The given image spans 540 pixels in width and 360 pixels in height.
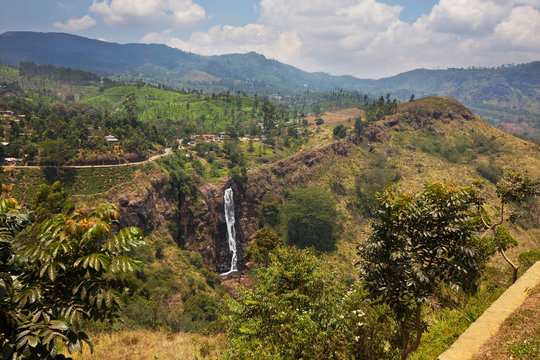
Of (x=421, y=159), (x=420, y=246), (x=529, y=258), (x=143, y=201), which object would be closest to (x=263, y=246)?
(x=529, y=258)

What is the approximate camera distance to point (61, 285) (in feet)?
17.9

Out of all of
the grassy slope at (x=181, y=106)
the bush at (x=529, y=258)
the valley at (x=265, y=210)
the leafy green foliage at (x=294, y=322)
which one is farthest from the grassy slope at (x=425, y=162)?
the grassy slope at (x=181, y=106)

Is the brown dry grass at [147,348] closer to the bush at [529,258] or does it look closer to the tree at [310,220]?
the bush at [529,258]

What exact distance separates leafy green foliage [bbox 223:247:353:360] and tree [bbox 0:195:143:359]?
18.8 feet

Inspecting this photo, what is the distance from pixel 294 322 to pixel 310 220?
66.8 meters

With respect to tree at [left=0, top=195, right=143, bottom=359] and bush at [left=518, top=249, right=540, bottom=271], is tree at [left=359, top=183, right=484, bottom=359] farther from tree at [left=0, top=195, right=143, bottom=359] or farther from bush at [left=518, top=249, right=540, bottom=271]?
bush at [left=518, top=249, right=540, bottom=271]

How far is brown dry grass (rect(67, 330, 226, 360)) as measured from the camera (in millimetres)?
12430

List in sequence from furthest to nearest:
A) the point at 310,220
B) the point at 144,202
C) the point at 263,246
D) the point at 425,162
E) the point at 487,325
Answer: the point at 425,162 < the point at 310,220 < the point at 144,202 < the point at 263,246 < the point at 487,325

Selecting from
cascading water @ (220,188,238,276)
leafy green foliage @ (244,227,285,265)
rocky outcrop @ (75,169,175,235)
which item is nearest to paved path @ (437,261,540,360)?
leafy green foliage @ (244,227,285,265)

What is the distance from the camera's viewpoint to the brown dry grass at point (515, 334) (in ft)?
24.9

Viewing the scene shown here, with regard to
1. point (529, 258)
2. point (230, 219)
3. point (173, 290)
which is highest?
point (529, 258)

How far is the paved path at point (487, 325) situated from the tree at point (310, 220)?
2541 inches

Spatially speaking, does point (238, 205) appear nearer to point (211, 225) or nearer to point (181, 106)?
point (211, 225)

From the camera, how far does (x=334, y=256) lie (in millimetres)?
71500
